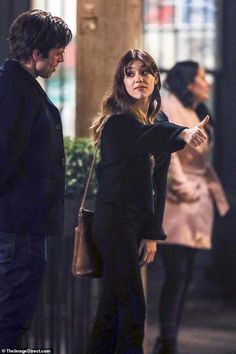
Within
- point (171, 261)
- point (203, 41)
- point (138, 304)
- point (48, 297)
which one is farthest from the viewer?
point (203, 41)

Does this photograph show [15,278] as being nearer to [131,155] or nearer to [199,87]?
[131,155]

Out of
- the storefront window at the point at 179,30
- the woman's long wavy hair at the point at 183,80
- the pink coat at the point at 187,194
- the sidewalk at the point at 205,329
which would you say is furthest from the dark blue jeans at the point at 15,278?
the storefront window at the point at 179,30

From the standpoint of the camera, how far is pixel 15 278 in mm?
6086

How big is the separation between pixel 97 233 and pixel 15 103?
1.02m

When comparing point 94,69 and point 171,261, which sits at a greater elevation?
point 94,69

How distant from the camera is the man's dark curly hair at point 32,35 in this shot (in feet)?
20.6

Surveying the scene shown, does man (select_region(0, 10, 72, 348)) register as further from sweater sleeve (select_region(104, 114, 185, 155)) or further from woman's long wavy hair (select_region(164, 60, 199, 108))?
woman's long wavy hair (select_region(164, 60, 199, 108))

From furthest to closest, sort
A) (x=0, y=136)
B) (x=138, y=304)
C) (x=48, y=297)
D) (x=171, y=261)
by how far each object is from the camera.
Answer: (x=171, y=261) < (x=48, y=297) < (x=138, y=304) < (x=0, y=136)

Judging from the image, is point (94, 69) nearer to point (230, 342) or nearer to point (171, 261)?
point (171, 261)

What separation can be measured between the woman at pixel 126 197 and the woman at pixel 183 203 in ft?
7.33

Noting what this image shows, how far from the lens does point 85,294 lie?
8172 millimetres

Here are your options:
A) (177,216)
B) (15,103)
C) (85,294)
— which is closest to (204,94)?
(177,216)

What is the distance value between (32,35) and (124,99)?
86 cm

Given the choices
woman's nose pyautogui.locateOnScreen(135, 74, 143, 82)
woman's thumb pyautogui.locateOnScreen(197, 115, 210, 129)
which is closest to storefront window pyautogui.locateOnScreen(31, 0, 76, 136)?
woman's nose pyautogui.locateOnScreen(135, 74, 143, 82)
